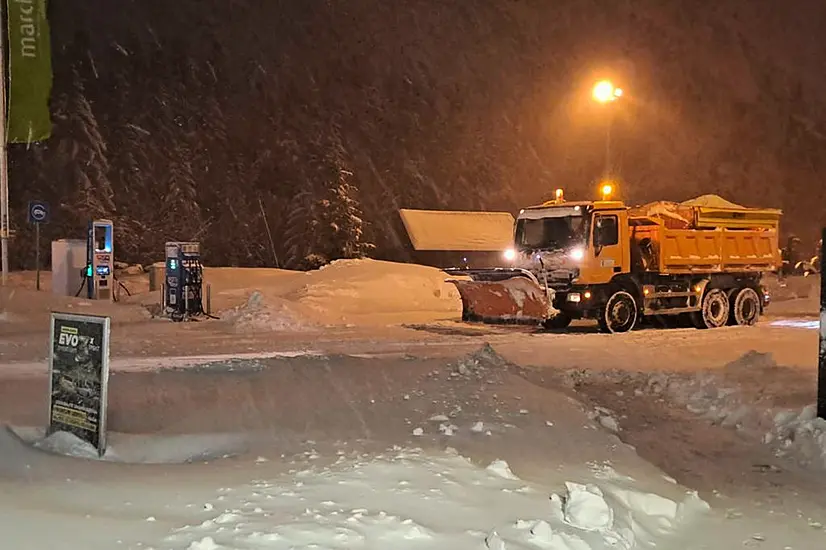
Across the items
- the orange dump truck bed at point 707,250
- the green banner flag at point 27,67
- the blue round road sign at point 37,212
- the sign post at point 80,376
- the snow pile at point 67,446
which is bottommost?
the snow pile at point 67,446

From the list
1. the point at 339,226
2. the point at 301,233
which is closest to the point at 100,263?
the point at 339,226

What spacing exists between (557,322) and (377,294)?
7492mm

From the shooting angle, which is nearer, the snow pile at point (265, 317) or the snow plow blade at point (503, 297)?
the snow pile at point (265, 317)

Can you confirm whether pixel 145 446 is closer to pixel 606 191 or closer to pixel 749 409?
pixel 749 409

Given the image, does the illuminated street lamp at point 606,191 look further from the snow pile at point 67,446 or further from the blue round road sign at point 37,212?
the snow pile at point 67,446

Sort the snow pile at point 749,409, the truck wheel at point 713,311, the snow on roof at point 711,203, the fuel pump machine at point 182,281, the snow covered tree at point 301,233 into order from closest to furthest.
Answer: the snow pile at point 749,409 → the fuel pump machine at point 182,281 → the truck wheel at point 713,311 → the snow on roof at point 711,203 → the snow covered tree at point 301,233

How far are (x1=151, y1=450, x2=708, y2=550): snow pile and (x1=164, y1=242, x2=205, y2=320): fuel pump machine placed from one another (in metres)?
14.3

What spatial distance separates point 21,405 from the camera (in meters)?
9.45

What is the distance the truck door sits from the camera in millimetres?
18812

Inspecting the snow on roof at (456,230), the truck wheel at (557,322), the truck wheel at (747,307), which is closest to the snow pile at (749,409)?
the truck wheel at (557,322)

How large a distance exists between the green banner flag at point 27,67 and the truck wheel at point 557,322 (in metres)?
14.5

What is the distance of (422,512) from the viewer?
560 cm

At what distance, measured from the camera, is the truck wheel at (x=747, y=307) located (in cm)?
2183

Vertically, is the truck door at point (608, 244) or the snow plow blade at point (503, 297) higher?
the truck door at point (608, 244)
